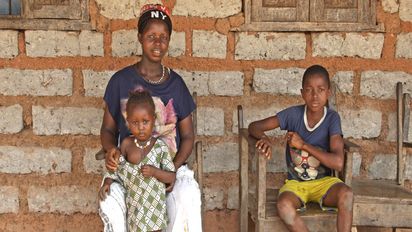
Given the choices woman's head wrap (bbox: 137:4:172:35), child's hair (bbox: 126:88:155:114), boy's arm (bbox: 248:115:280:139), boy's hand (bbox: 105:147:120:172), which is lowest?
boy's hand (bbox: 105:147:120:172)

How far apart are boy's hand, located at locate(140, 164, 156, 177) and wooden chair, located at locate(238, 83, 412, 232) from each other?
616mm

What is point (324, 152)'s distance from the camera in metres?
3.92

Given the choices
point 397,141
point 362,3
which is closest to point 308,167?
point 397,141

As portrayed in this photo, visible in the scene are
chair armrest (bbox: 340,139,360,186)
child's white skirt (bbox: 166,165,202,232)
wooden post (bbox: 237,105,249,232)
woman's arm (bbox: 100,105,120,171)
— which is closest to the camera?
child's white skirt (bbox: 166,165,202,232)

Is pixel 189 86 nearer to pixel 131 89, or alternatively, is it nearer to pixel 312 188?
pixel 131 89

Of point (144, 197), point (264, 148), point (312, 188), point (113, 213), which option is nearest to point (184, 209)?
point (144, 197)

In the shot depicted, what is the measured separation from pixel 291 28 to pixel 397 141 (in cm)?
112

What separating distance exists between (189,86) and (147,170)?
4.29 feet

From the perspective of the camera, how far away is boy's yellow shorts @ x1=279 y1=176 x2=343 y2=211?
3916 millimetres

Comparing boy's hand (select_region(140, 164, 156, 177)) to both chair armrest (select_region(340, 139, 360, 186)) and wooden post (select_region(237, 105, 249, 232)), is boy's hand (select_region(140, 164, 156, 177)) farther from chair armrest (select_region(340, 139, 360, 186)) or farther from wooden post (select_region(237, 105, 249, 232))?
chair armrest (select_region(340, 139, 360, 186))

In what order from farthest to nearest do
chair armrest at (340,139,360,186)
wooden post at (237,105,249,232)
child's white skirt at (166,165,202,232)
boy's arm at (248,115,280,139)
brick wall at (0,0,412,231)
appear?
brick wall at (0,0,412,231), wooden post at (237,105,249,232), boy's arm at (248,115,280,139), chair armrest at (340,139,360,186), child's white skirt at (166,165,202,232)

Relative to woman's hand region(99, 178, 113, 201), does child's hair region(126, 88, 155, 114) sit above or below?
above

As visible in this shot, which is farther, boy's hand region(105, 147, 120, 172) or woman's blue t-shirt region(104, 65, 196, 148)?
woman's blue t-shirt region(104, 65, 196, 148)

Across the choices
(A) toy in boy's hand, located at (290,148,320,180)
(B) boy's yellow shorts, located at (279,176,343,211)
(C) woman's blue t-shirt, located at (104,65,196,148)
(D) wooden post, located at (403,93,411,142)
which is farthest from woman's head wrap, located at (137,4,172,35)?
(D) wooden post, located at (403,93,411,142)
